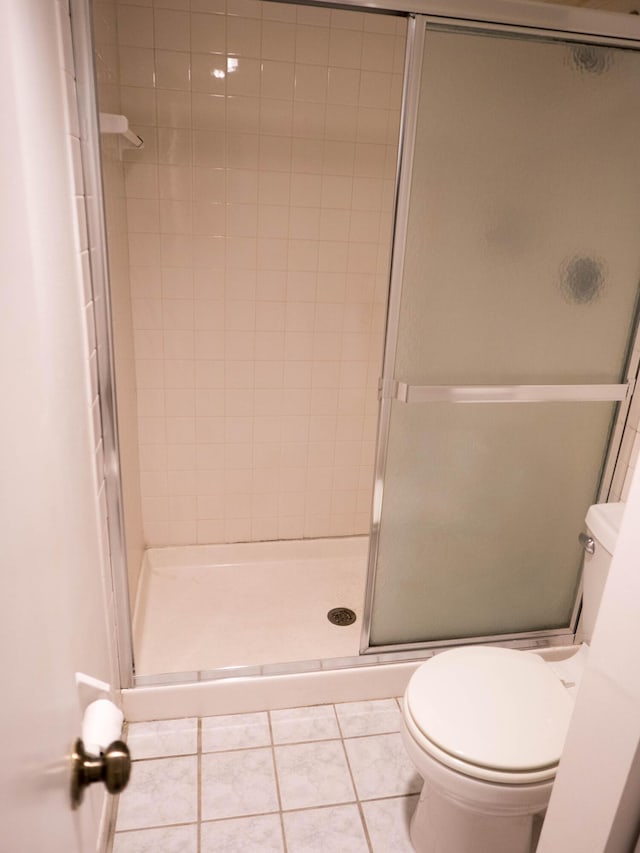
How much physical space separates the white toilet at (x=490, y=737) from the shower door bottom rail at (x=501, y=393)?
1.17 ft

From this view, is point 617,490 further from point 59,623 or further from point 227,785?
point 59,623

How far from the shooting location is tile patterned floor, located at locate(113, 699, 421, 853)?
5.26ft

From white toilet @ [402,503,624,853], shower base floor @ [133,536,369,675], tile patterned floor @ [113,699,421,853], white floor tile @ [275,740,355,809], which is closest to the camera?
white toilet @ [402,503,624,853]

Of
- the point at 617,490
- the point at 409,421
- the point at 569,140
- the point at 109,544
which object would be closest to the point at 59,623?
the point at 109,544

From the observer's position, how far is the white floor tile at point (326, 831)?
1.59m

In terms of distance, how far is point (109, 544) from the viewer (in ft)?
5.56

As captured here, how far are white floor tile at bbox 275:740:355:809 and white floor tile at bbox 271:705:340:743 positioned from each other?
28 millimetres

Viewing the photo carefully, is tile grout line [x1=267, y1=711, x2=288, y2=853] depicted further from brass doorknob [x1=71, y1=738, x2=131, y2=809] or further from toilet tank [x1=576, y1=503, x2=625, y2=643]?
brass doorknob [x1=71, y1=738, x2=131, y2=809]

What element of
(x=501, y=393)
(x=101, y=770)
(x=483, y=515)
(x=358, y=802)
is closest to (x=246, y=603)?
(x=358, y=802)

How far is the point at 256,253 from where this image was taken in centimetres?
239

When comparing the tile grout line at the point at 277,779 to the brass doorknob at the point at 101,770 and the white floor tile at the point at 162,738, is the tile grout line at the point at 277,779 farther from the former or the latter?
the brass doorknob at the point at 101,770

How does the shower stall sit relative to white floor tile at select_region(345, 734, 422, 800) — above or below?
above

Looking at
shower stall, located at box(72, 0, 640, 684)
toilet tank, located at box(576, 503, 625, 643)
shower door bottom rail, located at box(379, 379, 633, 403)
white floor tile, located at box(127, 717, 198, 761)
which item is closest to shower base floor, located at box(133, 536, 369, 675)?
shower stall, located at box(72, 0, 640, 684)

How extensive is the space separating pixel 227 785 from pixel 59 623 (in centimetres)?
134
